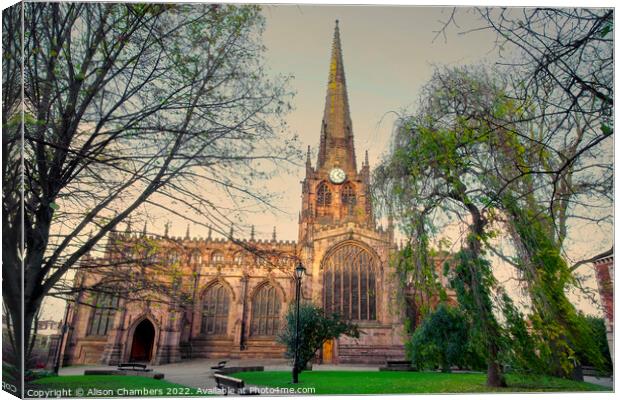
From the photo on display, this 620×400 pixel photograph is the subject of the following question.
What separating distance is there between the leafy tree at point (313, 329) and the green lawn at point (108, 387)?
6150 mm

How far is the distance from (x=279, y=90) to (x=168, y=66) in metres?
2.15

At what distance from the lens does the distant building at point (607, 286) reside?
316 inches

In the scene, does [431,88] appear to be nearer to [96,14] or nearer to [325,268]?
[96,14]

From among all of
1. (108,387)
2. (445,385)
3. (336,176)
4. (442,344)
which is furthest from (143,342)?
(445,385)

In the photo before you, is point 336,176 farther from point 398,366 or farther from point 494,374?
point 494,374

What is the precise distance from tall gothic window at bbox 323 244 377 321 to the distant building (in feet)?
28.2

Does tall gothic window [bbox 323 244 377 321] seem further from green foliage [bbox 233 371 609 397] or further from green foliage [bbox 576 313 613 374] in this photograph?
green foliage [bbox 576 313 613 374]

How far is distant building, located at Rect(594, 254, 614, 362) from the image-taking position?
8016mm

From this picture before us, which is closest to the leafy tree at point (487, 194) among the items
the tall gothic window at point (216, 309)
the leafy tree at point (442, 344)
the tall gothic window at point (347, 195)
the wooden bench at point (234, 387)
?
the leafy tree at point (442, 344)

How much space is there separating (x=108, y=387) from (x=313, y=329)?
7947mm

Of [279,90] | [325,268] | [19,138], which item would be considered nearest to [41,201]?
[19,138]

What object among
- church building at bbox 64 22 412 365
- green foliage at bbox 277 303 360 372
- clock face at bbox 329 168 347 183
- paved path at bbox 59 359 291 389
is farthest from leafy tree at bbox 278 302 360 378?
clock face at bbox 329 168 347 183

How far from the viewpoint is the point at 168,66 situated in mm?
7316

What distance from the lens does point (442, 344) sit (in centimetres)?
977
